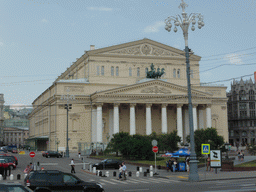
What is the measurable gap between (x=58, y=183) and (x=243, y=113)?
111 meters

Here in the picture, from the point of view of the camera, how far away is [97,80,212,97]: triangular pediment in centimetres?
7476

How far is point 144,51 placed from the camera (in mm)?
83312

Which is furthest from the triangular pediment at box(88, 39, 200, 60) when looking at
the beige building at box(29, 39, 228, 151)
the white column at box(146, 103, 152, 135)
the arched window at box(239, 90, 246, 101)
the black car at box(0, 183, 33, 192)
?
the black car at box(0, 183, 33, 192)

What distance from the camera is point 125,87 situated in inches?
2938

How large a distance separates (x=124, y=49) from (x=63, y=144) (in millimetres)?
→ 24185

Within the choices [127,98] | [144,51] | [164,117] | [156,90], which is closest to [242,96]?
[144,51]

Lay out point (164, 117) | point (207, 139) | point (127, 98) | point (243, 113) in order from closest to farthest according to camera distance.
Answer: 1. point (207, 139)
2. point (127, 98)
3. point (164, 117)
4. point (243, 113)

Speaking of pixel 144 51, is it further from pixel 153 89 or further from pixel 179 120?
pixel 179 120

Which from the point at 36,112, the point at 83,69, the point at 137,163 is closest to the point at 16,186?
the point at 137,163

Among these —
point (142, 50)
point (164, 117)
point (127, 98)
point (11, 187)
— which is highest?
point (142, 50)

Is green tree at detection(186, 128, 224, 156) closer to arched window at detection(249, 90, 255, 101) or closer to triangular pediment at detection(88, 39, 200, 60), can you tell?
triangular pediment at detection(88, 39, 200, 60)

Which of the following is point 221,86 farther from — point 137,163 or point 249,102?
point 137,163

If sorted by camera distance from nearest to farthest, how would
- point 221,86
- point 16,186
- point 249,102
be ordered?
point 16,186 < point 221,86 < point 249,102

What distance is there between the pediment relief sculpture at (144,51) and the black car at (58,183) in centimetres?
6371
